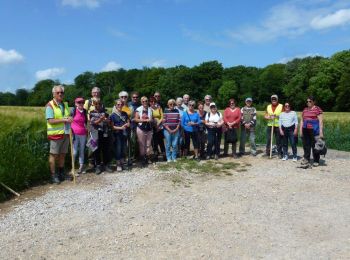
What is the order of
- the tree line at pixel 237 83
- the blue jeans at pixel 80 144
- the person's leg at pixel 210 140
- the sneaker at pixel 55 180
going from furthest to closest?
the tree line at pixel 237 83 → the person's leg at pixel 210 140 → the blue jeans at pixel 80 144 → the sneaker at pixel 55 180

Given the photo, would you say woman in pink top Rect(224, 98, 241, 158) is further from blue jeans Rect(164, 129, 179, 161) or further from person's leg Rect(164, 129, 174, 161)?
person's leg Rect(164, 129, 174, 161)

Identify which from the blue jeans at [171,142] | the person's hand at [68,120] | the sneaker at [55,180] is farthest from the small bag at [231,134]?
the sneaker at [55,180]

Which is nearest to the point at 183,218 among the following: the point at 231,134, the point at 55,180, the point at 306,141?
the point at 55,180

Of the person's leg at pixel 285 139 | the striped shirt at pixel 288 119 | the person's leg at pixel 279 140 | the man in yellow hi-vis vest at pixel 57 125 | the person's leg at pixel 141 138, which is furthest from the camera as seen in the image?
the person's leg at pixel 279 140

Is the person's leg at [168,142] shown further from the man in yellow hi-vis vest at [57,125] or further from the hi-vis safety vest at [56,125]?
the hi-vis safety vest at [56,125]

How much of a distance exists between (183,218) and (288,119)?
5.97 meters

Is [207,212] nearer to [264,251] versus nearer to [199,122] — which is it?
[264,251]

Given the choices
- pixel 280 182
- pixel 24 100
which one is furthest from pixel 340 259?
pixel 24 100

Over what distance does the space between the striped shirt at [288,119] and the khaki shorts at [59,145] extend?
618 centimetres

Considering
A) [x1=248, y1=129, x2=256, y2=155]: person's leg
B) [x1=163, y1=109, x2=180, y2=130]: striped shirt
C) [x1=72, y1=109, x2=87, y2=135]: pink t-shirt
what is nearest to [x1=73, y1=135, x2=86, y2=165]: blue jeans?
[x1=72, y1=109, x2=87, y2=135]: pink t-shirt

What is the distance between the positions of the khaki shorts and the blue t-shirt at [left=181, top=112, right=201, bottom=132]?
3.71 metres

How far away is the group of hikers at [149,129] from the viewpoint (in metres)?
9.10

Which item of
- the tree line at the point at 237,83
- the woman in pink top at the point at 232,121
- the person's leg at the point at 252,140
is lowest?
the person's leg at the point at 252,140

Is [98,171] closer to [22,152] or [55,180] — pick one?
[55,180]
